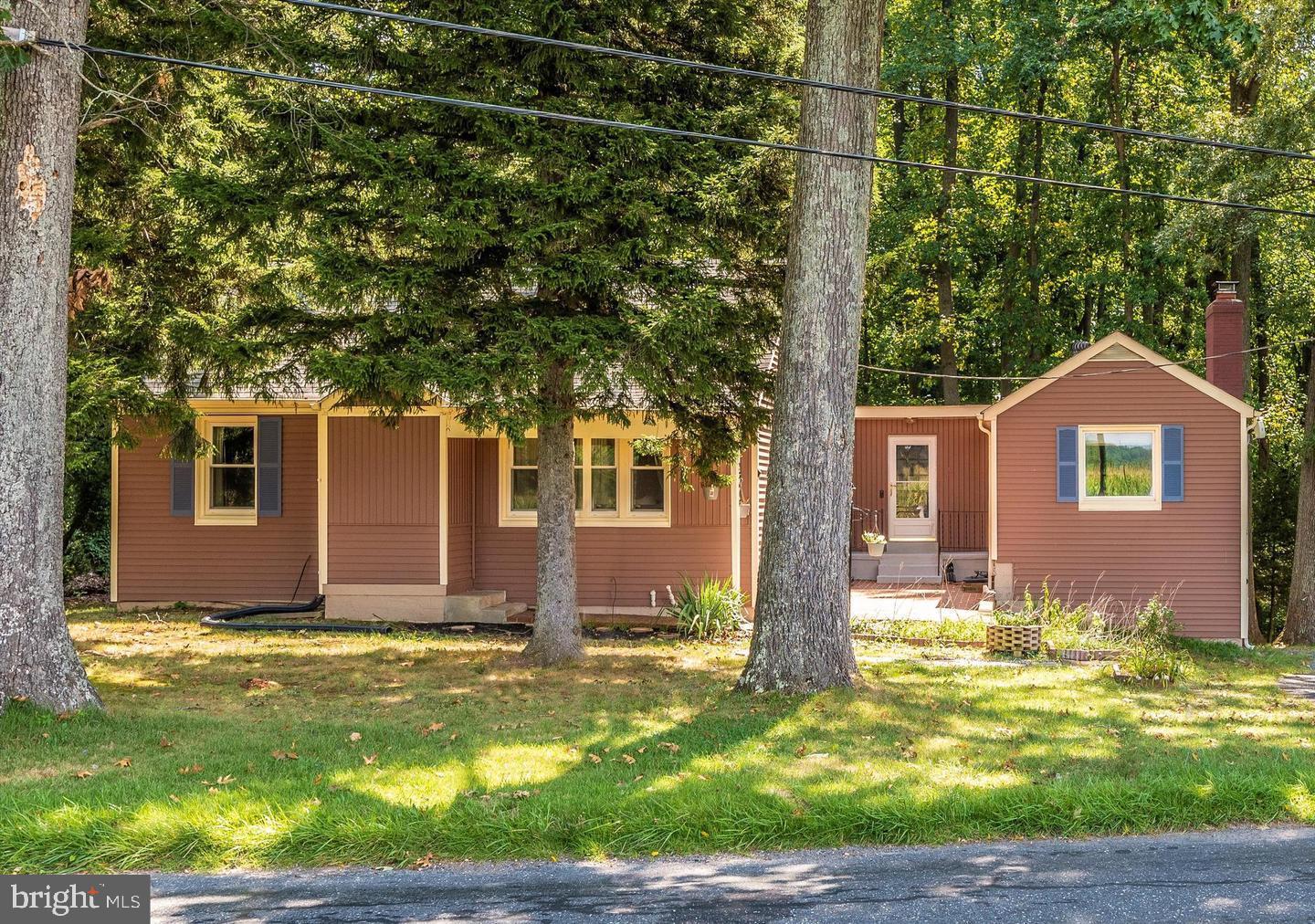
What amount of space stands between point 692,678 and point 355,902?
581 centimetres

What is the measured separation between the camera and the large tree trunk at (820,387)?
9023 mm

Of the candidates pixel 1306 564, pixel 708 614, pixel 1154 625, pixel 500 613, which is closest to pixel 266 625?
pixel 500 613

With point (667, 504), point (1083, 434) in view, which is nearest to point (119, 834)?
point (667, 504)

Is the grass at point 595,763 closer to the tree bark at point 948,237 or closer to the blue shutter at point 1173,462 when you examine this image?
the blue shutter at point 1173,462

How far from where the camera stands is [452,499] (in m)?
14.8

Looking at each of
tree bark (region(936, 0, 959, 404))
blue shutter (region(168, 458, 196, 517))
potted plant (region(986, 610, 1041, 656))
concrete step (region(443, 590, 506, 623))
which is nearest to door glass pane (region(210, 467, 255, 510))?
blue shutter (region(168, 458, 196, 517))

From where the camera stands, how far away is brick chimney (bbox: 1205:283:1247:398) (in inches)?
696

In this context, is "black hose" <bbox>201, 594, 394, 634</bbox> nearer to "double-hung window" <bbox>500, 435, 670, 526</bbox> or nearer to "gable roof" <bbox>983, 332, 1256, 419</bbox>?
"double-hung window" <bbox>500, 435, 670, 526</bbox>

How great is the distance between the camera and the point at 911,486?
22203 millimetres

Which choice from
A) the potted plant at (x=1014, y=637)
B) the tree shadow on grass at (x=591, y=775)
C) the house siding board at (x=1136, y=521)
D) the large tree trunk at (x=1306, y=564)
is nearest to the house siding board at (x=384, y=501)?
the tree shadow on grass at (x=591, y=775)

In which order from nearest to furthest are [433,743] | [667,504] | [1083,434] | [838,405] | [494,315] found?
[433,743]
[838,405]
[494,315]
[667,504]
[1083,434]

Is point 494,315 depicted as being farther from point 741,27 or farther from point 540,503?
point 741,27

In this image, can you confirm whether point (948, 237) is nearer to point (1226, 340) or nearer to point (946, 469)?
point (946, 469)

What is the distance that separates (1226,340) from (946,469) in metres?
5.88
